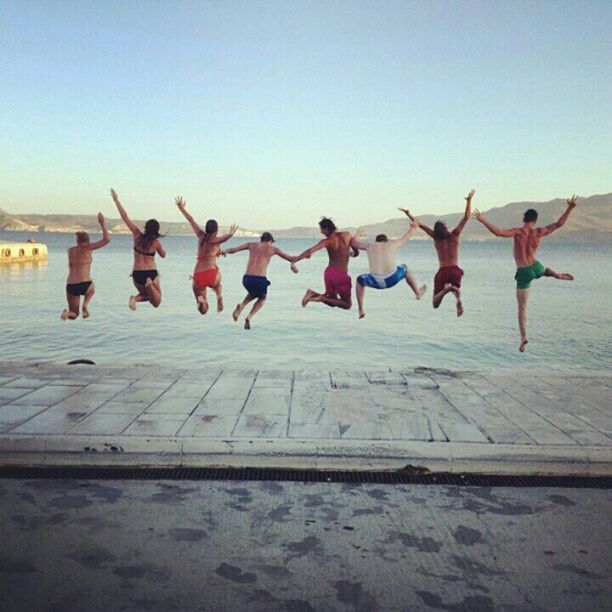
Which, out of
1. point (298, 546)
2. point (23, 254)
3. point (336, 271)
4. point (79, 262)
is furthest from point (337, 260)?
point (23, 254)

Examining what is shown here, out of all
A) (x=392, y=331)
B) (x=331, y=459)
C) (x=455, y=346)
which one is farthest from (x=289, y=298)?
(x=331, y=459)

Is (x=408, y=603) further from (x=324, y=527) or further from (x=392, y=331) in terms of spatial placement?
(x=392, y=331)

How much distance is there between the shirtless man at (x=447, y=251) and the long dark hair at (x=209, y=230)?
2775mm

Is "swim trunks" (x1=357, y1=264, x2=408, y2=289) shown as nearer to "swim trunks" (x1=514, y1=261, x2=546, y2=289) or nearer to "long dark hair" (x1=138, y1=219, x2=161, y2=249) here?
"swim trunks" (x1=514, y1=261, x2=546, y2=289)

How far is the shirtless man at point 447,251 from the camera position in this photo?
8352mm

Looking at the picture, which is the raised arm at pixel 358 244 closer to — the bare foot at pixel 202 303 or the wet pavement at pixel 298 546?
the bare foot at pixel 202 303

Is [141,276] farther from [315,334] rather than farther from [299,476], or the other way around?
[315,334]

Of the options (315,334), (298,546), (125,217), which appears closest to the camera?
(298,546)

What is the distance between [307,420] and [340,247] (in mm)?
2749

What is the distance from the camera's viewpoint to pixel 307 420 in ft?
31.1

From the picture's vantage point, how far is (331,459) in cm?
831

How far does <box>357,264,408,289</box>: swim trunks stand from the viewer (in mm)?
8961

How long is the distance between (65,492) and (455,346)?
1996 cm

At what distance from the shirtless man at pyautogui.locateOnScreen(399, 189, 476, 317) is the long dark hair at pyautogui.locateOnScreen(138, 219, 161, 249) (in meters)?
3.67
